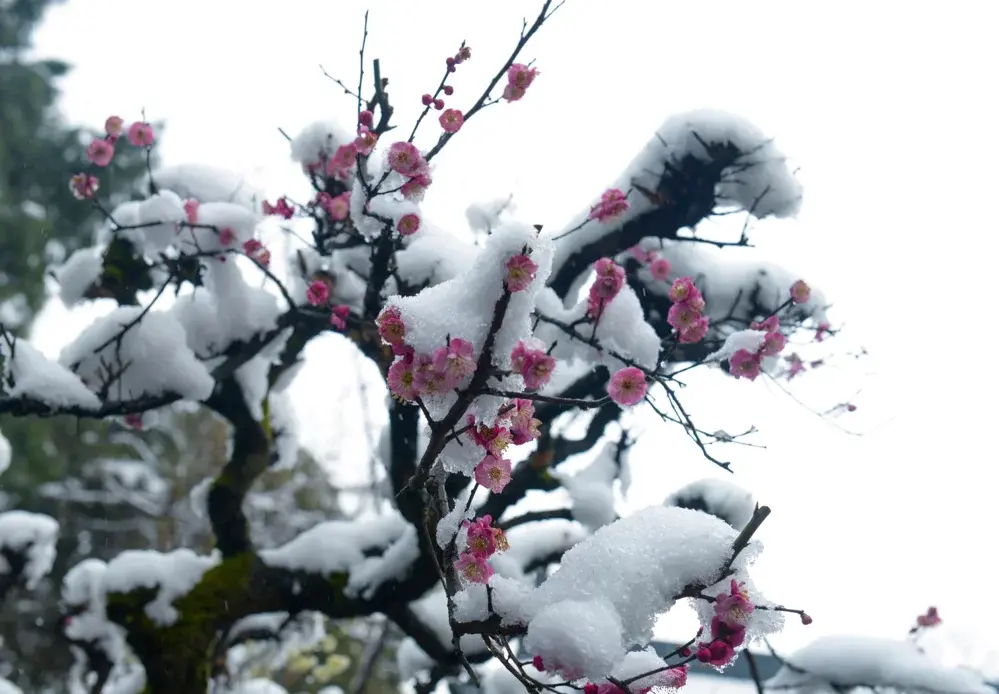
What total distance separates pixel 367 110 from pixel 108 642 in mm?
3824

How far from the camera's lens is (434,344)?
1.26 m

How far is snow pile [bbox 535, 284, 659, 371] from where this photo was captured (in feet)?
8.30

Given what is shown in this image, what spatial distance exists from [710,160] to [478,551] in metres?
2.41

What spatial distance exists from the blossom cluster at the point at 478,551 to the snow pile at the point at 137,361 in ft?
7.38

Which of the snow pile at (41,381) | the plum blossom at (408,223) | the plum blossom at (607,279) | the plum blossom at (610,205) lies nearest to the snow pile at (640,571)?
the plum blossom at (607,279)

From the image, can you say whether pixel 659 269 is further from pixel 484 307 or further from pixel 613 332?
pixel 484 307

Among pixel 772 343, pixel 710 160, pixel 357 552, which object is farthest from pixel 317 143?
pixel 772 343

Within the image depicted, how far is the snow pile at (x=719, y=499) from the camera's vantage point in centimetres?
330

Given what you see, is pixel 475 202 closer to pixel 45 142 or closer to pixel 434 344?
pixel 434 344

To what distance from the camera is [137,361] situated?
3.11 meters

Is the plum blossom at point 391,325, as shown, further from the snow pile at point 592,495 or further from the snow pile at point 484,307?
the snow pile at point 592,495

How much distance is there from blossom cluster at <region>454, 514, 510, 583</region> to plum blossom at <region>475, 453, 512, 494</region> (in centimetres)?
7

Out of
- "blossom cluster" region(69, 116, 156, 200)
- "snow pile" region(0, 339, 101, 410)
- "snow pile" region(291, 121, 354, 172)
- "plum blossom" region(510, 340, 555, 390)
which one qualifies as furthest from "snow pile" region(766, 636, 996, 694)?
"blossom cluster" region(69, 116, 156, 200)

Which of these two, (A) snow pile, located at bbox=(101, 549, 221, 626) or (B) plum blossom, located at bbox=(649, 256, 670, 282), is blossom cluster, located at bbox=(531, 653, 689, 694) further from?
(A) snow pile, located at bbox=(101, 549, 221, 626)
